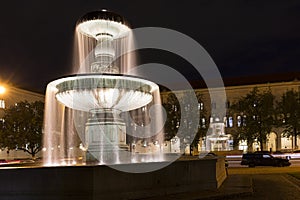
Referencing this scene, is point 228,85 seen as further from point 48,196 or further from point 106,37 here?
point 48,196

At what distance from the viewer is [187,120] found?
51.4 metres

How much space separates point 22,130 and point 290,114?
37.9m

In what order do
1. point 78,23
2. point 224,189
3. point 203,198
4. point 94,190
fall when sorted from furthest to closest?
Result: point 78,23 → point 224,189 → point 203,198 → point 94,190

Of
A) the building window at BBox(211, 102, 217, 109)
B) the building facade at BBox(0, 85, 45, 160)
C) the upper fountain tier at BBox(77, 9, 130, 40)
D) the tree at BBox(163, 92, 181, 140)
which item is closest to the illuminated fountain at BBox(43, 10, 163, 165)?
the upper fountain tier at BBox(77, 9, 130, 40)

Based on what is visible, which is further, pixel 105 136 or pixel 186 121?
pixel 186 121

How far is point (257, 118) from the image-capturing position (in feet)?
187

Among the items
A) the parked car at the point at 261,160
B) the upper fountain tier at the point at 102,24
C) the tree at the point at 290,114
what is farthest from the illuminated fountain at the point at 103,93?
the tree at the point at 290,114

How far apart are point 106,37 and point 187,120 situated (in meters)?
35.5

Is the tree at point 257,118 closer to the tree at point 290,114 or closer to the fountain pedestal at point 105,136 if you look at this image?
the tree at point 290,114

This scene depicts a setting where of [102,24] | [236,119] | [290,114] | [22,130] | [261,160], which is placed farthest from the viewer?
[236,119]

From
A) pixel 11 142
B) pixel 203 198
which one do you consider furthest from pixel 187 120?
pixel 203 198

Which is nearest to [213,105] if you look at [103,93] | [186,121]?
[186,121]

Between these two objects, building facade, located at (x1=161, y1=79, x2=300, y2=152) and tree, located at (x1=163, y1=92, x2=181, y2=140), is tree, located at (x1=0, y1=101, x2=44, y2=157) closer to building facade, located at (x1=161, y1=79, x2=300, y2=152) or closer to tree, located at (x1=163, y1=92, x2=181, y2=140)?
tree, located at (x1=163, y1=92, x2=181, y2=140)

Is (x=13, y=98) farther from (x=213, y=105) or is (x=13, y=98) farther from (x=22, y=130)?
(x=213, y=105)
